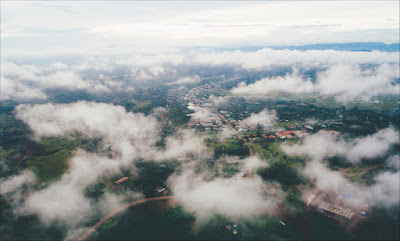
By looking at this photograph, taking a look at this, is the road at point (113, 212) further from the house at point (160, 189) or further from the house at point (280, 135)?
the house at point (280, 135)

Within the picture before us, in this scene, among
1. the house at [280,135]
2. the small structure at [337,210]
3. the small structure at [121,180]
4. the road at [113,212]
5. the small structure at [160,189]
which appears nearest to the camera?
the road at [113,212]

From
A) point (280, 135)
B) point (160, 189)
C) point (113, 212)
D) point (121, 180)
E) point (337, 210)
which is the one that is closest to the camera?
point (337, 210)

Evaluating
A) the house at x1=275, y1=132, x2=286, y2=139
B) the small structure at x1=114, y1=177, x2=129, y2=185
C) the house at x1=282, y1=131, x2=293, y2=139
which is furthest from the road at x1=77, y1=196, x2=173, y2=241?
the house at x1=282, y1=131, x2=293, y2=139

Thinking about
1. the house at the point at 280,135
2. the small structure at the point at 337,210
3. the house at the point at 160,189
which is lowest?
the house at the point at 160,189

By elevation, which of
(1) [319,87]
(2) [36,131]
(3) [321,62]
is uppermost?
(3) [321,62]

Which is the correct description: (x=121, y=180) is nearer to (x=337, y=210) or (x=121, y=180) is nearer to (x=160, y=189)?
(x=160, y=189)

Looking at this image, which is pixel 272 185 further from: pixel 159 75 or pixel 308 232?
pixel 159 75

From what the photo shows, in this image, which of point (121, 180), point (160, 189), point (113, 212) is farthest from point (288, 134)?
point (113, 212)

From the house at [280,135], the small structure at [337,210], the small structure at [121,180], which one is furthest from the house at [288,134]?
the small structure at [121,180]

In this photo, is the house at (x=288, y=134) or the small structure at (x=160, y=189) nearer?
the small structure at (x=160, y=189)

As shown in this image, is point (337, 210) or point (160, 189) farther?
point (160, 189)

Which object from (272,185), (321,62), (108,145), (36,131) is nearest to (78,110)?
(36,131)
